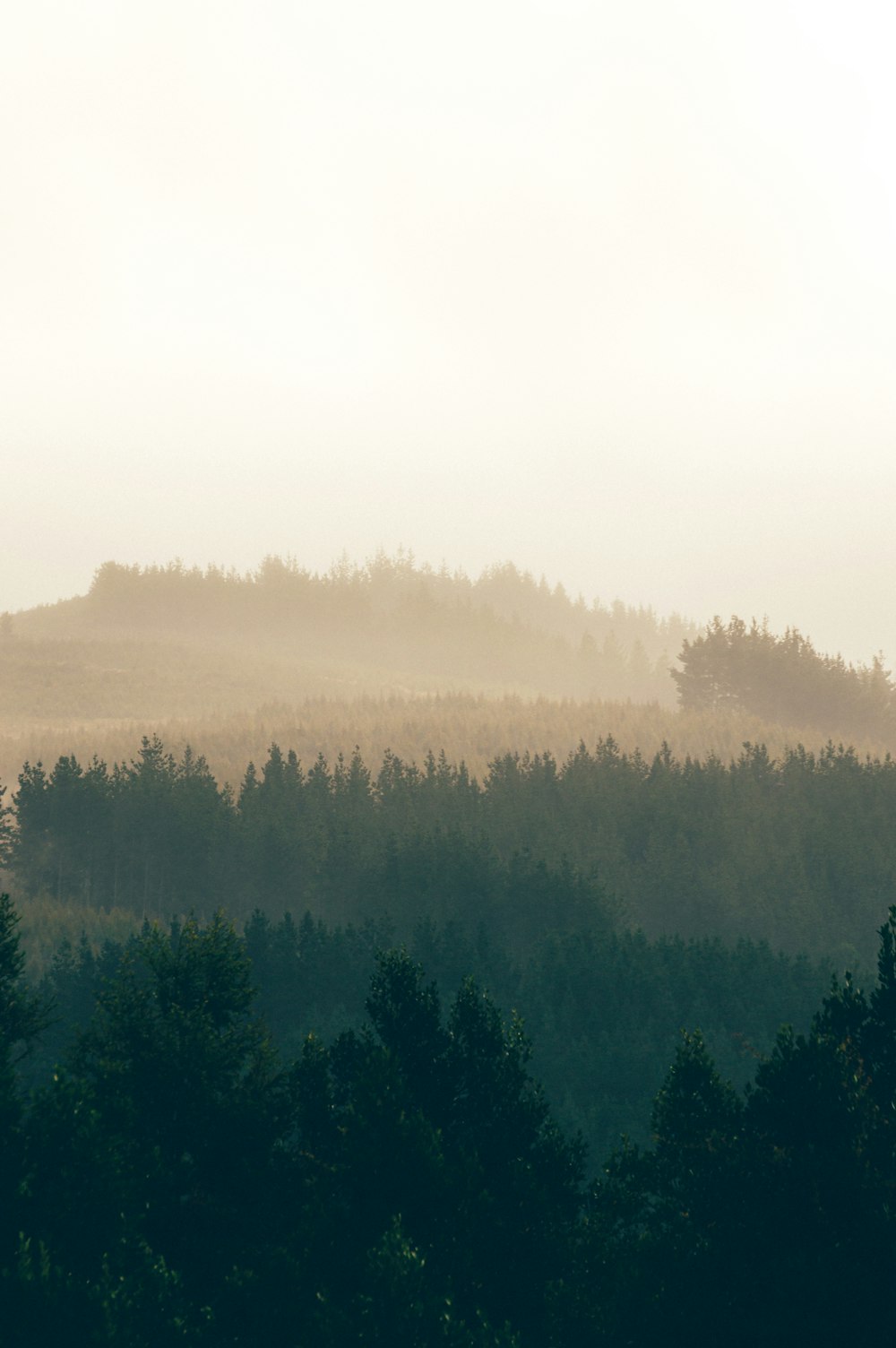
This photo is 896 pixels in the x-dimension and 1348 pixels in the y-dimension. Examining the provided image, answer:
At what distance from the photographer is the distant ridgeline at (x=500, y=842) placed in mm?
123312

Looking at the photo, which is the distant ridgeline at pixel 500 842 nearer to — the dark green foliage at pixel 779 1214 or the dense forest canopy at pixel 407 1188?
the dense forest canopy at pixel 407 1188

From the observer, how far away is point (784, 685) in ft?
548

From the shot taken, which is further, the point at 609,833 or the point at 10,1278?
the point at 609,833

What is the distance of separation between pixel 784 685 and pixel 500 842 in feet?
171

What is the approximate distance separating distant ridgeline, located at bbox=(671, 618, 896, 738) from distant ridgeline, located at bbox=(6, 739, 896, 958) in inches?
366

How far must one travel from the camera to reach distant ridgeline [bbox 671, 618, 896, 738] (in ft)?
548

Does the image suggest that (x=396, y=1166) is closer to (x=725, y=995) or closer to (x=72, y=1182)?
(x=72, y=1182)

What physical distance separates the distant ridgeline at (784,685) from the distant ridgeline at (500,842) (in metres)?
9.29

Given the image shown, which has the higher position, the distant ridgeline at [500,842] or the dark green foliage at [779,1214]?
the dark green foliage at [779,1214]

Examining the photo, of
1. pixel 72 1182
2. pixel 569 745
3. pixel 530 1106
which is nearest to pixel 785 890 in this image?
pixel 569 745

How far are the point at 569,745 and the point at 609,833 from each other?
121 feet

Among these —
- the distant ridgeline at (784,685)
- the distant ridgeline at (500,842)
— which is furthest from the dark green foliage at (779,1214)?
the distant ridgeline at (784,685)

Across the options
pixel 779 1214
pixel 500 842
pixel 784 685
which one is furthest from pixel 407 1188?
pixel 784 685

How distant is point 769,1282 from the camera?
23.0 m
